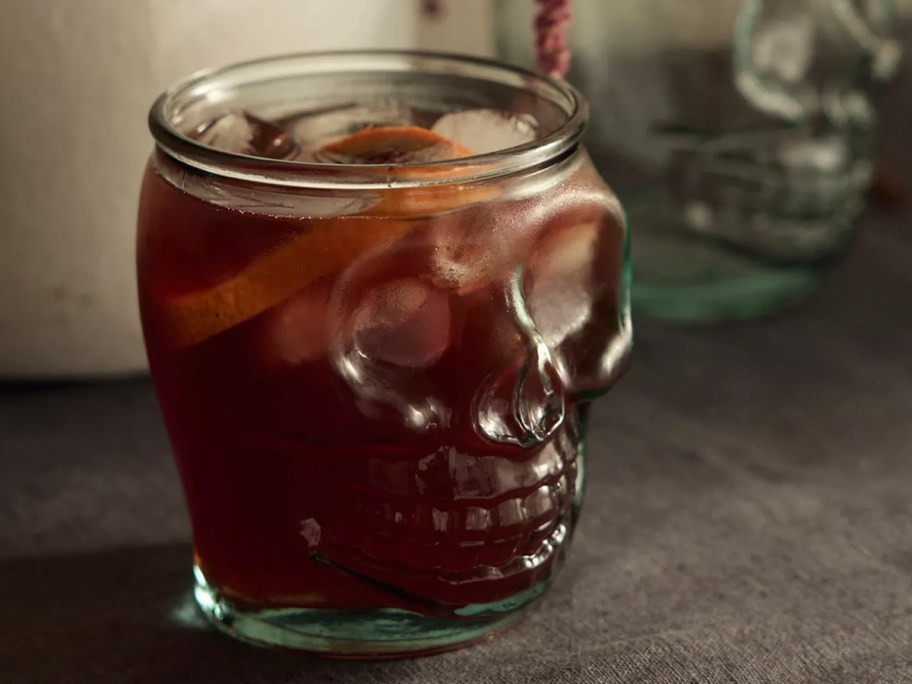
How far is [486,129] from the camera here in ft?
1.89

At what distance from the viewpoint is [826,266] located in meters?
0.97

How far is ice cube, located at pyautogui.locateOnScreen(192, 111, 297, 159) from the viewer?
55 cm

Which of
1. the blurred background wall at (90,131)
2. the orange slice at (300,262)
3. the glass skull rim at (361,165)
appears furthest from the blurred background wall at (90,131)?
the orange slice at (300,262)

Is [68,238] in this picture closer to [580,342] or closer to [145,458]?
[145,458]

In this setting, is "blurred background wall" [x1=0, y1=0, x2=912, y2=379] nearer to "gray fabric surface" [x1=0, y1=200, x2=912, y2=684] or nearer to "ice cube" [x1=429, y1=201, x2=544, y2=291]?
"gray fabric surface" [x1=0, y1=200, x2=912, y2=684]

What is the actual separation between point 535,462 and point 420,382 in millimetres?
72

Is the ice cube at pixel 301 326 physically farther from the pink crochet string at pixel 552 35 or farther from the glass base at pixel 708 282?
the glass base at pixel 708 282

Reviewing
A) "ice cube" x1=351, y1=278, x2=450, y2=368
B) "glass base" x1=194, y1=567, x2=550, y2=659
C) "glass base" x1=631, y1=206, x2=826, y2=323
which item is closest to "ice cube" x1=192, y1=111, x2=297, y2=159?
"ice cube" x1=351, y1=278, x2=450, y2=368

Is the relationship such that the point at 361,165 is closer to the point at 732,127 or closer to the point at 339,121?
the point at 339,121

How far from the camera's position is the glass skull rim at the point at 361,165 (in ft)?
1.53

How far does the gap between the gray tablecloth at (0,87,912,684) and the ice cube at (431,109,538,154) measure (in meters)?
0.22

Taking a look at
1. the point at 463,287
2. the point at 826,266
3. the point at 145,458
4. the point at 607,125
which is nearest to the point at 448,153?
the point at 463,287

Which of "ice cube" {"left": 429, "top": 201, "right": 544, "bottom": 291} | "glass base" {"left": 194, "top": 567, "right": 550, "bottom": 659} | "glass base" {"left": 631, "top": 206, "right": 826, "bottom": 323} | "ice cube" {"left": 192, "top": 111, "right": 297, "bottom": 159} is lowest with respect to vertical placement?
"glass base" {"left": 631, "top": 206, "right": 826, "bottom": 323}

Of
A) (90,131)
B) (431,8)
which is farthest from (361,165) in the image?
(431,8)
